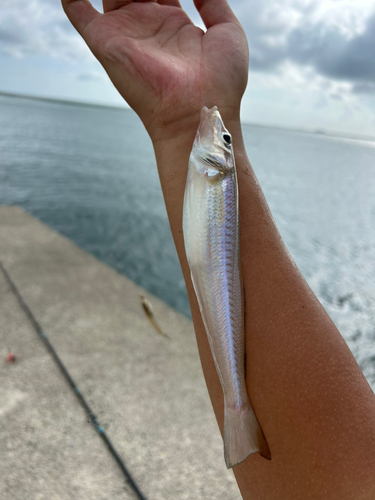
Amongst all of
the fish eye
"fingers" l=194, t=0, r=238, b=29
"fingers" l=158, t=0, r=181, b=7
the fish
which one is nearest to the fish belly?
the fish

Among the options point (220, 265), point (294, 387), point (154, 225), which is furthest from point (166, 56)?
point (154, 225)

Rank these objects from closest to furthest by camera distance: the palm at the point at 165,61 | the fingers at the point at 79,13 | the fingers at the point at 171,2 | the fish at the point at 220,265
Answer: the fish at the point at 220,265, the palm at the point at 165,61, the fingers at the point at 79,13, the fingers at the point at 171,2

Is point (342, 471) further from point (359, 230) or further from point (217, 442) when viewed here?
point (359, 230)

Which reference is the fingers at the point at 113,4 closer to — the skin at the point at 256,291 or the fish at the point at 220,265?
the skin at the point at 256,291

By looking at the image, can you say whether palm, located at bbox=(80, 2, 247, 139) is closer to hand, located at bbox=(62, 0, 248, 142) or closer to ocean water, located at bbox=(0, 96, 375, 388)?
hand, located at bbox=(62, 0, 248, 142)

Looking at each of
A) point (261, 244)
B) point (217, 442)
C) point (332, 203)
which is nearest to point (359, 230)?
point (332, 203)

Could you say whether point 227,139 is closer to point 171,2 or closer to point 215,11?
point 215,11

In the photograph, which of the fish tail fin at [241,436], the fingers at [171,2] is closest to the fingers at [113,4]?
the fingers at [171,2]
